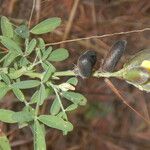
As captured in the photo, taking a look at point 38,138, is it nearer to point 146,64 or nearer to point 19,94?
point 19,94

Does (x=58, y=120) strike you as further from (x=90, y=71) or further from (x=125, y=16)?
(x=125, y=16)

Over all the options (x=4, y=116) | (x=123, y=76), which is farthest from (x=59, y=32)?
(x=123, y=76)

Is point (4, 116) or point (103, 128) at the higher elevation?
point (4, 116)

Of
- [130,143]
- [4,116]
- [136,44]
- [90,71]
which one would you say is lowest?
[130,143]

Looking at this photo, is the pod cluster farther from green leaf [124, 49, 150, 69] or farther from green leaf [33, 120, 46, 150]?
green leaf [33, 120, 46, 150]

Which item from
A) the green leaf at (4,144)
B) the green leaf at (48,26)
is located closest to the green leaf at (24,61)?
the green leaf at (48,26)

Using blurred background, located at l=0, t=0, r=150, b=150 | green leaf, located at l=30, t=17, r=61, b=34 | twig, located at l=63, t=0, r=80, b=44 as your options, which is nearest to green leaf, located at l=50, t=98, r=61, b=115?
green leaf, located at l=30, t=17, r=61, b=34
